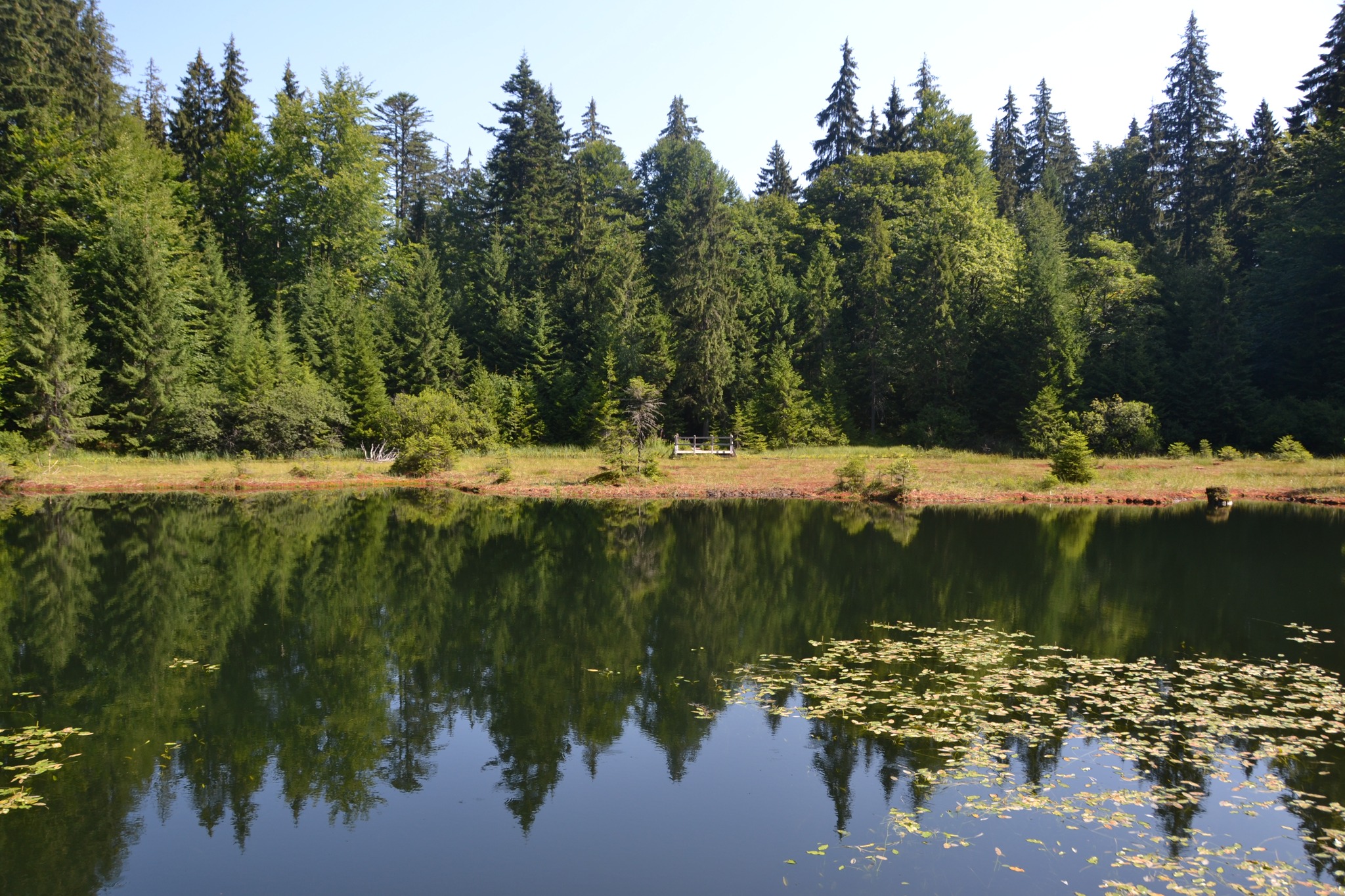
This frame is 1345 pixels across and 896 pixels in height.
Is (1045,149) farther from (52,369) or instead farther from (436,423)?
(52,369)

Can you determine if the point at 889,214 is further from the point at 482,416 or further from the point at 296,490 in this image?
the point at 296,490

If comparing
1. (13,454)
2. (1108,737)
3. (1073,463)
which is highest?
(13,454)

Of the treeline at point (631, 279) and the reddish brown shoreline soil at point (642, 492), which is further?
the treeline at point (631, 279)

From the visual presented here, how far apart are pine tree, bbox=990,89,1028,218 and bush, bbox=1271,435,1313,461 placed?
3314 cm

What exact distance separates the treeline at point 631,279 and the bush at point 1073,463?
45.5 ft

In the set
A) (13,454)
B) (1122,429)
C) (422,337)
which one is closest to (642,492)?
(422,337)

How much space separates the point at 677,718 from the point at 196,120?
6437 cm

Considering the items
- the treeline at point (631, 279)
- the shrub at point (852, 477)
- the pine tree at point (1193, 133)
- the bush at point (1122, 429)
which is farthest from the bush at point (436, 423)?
the pine tree at point (1193, 133)

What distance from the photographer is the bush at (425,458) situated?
4078 centimetres

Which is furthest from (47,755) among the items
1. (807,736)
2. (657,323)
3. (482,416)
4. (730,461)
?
(657,323)

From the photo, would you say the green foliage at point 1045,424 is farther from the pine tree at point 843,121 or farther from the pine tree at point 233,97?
the pine tree at point 233,97

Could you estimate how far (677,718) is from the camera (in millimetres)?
11438

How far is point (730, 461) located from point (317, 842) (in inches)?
1559

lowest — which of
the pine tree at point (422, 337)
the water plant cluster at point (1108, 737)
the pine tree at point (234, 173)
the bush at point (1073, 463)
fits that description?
the water plant cluster at point (1108, 737)
